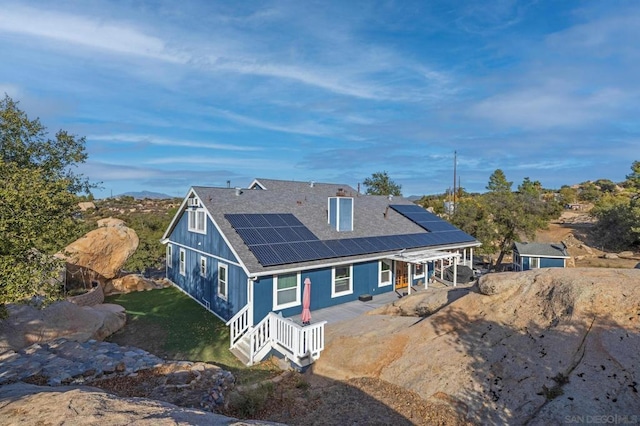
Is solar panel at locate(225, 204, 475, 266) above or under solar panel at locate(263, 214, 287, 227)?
under

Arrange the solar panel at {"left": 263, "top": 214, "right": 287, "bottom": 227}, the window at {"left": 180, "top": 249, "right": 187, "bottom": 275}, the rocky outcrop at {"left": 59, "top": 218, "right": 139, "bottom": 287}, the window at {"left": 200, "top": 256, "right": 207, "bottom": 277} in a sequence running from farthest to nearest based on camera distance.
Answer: the window at {"left": 180, "top": 249, "right": 187, "bottom": 275}, the rocky outcrop at {"left": 59, "top": 218, "right": 139, "bottom": 287}, the window at {"left": 200, "top": 256, "right": 207, "bottom": 277}, the solar panel at {"left": 263, "top": 214, "right": 287, "bottom": 227}

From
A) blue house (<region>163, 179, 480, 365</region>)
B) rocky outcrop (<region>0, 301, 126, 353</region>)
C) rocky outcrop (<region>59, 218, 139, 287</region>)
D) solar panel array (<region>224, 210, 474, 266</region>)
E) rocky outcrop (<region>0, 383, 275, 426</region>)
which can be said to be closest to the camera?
rocky outcrop (<region>0, 383, 275, 426</region>)

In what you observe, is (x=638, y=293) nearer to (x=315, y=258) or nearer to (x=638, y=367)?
(x=638, y=367)

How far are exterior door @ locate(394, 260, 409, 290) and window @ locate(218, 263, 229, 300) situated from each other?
28.0 ft

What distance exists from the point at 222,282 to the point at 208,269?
157 cm

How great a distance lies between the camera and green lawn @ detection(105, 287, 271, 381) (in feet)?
36.4

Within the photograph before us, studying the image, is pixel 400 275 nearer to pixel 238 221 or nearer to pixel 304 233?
pixel 304 233

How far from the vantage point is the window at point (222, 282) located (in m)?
14.2

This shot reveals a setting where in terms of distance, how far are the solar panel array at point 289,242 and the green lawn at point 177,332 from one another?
11.6 feet

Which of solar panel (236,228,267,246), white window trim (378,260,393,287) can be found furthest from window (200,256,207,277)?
white window trim (378,260,393,287)

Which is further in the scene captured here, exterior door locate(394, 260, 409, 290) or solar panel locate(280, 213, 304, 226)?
exterior door locate(394, 260, 409, 290)

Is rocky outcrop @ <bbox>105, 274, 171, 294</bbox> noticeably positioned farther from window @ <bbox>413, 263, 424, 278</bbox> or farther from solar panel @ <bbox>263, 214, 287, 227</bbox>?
window @ <bbox>413, 263, 424, 278</bbox>

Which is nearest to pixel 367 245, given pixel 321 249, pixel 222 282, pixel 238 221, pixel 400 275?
pixel 321 249

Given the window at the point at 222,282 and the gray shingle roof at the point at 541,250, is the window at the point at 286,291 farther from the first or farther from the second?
the gray shingle roof at the point at 541,250
